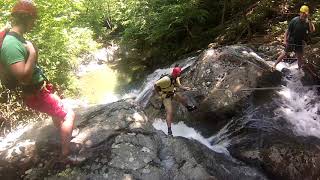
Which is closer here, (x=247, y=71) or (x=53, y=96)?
(x=53, y=96)

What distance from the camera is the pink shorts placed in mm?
4611

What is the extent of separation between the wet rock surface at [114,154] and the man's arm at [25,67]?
1.66m

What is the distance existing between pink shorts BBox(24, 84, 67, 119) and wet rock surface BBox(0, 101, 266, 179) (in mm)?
818

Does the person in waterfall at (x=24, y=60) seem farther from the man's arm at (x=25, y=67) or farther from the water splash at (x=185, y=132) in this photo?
the water splash at (x=185, y=132)

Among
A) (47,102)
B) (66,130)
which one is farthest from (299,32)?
(47,102)

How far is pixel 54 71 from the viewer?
435 inches

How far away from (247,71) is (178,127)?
8.09ft

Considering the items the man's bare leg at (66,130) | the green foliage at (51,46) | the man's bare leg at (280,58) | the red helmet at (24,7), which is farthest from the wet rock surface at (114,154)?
the man's bare leg at (280,58)

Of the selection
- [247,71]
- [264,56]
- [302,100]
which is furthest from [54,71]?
[302,100]

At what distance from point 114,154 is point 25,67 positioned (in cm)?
213

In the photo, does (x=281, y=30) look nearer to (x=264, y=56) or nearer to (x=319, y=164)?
(x=264, y=56)

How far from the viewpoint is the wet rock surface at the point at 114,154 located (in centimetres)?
518

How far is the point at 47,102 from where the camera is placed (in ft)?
15.6

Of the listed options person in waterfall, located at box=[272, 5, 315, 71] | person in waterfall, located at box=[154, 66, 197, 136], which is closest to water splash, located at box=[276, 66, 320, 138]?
person in waterfall, located at box=[272, 5, 315, 71]
